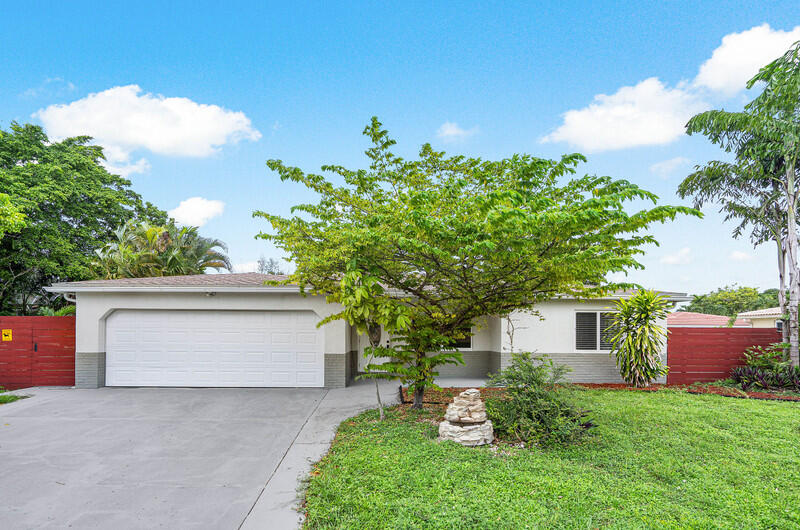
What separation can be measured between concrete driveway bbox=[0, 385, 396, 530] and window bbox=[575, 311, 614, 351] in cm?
582

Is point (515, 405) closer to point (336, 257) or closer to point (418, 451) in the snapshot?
point (418, 451)

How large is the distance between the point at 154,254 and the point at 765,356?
20.6m

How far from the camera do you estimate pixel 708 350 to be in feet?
33.3

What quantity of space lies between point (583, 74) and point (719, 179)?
4926 millimetres

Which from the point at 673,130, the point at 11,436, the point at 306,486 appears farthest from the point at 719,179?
the point at 11,436

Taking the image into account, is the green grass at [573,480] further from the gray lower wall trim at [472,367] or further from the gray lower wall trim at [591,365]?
the gray lower wall trim at [472,367]

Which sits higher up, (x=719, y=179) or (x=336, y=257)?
(x=719, y=179)

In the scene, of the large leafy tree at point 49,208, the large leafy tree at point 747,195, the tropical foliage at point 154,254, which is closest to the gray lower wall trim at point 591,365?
the large leafy tree at point 747,195

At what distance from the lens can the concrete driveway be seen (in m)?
3.69

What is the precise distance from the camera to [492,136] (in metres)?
11.1

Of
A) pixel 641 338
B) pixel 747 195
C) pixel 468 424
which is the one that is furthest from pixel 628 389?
pixel 747 195

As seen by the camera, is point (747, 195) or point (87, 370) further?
point (747, 195)

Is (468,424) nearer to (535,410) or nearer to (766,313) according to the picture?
(535,410)

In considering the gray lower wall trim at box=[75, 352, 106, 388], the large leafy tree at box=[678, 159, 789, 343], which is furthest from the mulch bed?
the gray lower wall trim at box=[75, 352, 106, 388]
